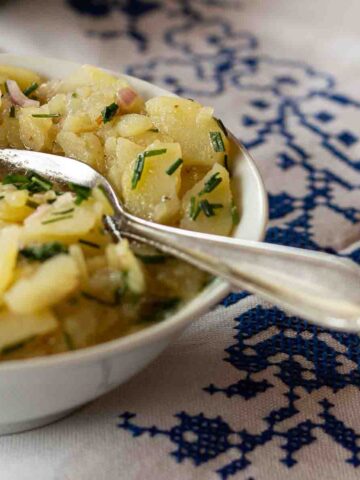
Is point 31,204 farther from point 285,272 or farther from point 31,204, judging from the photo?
point 285,272

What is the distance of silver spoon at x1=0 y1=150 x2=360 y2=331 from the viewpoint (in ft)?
4.14

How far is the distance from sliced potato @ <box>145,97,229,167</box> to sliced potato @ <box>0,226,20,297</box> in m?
0.46

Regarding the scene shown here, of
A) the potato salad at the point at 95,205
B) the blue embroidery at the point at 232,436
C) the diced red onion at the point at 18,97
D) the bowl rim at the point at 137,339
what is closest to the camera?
the bowl rim at the point at 137,339

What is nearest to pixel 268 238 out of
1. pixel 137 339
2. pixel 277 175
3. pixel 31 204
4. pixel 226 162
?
pixel 277 175

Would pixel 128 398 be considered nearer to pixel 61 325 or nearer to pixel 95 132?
pixel 61 325

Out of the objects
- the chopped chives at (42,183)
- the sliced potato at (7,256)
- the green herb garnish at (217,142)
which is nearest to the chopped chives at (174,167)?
the green herb garnish at (217,142)

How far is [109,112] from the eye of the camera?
5.55 feet

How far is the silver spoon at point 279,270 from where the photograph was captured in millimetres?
1262

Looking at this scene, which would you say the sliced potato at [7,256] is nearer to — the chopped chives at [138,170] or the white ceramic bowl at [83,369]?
the white ceramic bowl at [83,369]

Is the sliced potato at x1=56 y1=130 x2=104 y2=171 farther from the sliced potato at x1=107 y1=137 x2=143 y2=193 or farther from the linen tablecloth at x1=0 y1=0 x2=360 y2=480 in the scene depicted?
the linen tablecloth at x1=0 y1=0 x2=360 y2=480

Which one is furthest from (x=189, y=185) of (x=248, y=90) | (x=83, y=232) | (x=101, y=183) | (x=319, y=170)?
(x=248, y=90)

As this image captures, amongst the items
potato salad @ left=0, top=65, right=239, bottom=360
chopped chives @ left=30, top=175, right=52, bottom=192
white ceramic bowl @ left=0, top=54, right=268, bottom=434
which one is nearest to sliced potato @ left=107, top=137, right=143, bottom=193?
potato salad @ left=0, top=65, right=239, bottom=360

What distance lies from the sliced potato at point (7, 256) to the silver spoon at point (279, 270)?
21 cm

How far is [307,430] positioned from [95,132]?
2.45 ft
